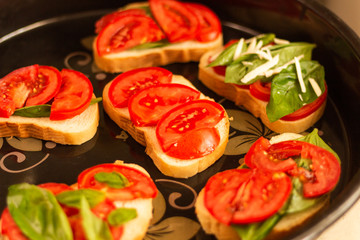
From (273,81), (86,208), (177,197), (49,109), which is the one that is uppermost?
(273,81)

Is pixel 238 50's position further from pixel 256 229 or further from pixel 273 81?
pixel 256 229

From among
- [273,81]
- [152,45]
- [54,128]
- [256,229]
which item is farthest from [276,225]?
[152,45]

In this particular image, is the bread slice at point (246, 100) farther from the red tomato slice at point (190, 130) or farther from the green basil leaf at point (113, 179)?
the green basil leaf at point (113, 179)

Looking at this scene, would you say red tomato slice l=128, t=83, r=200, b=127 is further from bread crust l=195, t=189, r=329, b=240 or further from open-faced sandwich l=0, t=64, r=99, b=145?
bread crust l=195, t=189, r=329, b=240

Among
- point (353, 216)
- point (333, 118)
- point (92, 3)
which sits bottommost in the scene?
point (353, 216)

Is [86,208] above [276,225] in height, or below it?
above

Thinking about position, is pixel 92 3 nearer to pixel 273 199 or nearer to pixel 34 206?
pixel 34 206

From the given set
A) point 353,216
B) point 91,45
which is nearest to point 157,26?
point 91,45

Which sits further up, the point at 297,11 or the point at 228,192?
the point at 297,11
